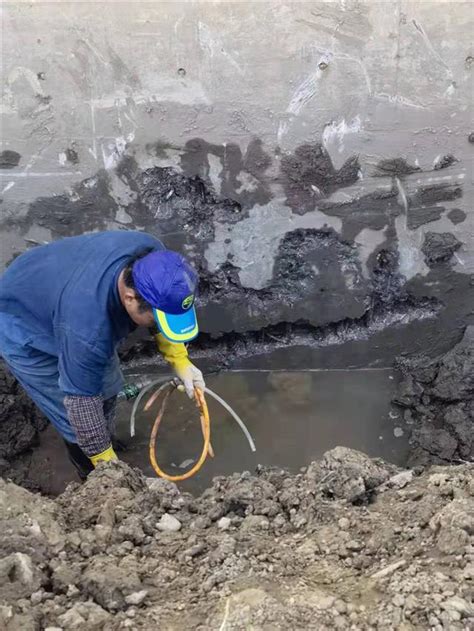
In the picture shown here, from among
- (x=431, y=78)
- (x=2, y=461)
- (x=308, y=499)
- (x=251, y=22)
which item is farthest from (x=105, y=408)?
(x=431, y=78)

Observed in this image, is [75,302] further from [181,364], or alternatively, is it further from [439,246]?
[439,246]

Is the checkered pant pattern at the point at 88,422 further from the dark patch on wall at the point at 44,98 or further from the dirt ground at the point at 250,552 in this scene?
the dark patch on wall at the point at 44,98

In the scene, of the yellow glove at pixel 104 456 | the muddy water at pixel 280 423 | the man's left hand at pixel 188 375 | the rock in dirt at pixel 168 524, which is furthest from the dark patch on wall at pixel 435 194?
the rock in dirt at pixel 168 524

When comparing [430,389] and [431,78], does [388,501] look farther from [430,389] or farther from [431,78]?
[431,78]

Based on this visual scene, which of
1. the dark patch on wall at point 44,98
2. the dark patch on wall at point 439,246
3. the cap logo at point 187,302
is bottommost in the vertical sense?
the dark patch on wall at point 439,246

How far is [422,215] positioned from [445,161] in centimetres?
31

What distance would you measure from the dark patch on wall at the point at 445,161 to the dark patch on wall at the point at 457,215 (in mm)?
265

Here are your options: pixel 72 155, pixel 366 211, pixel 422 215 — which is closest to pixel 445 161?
pixel 422 215

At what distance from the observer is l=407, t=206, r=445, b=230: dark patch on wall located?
3.33m

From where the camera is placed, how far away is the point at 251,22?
9.40 feet

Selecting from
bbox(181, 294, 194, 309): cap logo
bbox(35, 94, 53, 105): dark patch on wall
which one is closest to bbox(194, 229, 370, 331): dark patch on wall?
bbox(35, 94, 53, 105): dark patch on wall

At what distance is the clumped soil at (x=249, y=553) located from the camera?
148 cm

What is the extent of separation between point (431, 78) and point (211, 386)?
6.89 ft

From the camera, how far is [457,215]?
3346 mm
